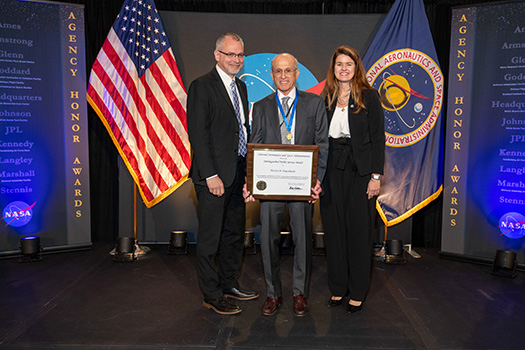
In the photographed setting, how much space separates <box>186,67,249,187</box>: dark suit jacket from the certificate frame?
0.71ft

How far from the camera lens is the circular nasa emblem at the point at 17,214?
418 centimetres

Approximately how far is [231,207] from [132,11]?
2549 mm

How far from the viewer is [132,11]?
14.0ft

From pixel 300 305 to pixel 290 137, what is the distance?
1117 mm

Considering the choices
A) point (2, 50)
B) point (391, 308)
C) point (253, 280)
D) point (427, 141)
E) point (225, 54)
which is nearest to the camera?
point (225, 54)

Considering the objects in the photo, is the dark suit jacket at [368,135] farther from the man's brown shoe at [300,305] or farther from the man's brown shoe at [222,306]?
the man's brown shoe at [222,306]

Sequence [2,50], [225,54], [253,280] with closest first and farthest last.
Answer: [225,54] → [253,280] → [2,50]

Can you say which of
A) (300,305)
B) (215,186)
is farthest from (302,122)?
(300,305)

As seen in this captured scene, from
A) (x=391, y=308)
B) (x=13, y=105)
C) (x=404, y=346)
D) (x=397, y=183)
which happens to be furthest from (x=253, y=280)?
(x=13, y=105)

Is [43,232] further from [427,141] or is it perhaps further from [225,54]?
[427,141]

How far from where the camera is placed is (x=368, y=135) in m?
2.71

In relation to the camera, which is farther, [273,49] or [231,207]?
[273,49]

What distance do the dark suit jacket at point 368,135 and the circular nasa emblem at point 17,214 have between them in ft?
11.2

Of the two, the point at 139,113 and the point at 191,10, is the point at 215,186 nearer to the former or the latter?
the point at 139,113
